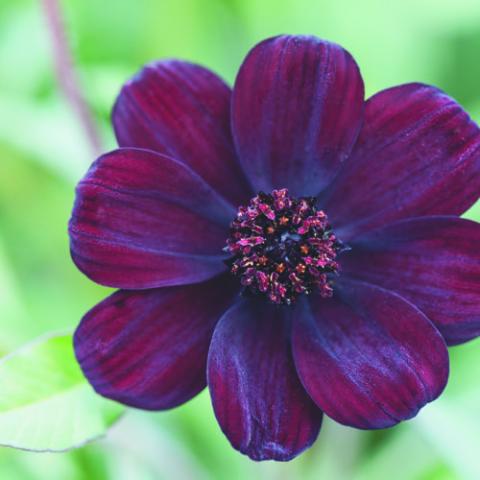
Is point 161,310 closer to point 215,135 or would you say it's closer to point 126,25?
point 215,135

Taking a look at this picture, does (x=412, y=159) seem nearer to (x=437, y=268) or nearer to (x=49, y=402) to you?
(x=437, y=268)

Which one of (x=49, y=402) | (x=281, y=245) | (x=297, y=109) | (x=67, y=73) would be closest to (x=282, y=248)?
(x=281, y=245)

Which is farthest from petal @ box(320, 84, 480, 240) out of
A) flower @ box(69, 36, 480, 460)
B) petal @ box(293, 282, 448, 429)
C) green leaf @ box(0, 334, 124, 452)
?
green leaf @ box(0, 334, 124, 452)

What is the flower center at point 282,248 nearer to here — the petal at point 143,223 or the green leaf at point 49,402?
the petal at point 143,223

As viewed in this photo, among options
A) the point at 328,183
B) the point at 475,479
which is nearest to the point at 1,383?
the point at 328,183

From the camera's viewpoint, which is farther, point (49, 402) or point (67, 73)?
point (67, 73)
